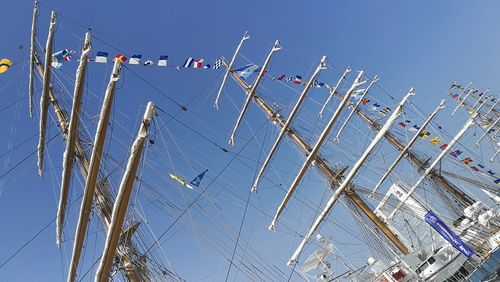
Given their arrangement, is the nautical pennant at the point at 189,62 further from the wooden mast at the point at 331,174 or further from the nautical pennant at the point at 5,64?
the wooden mast at the point at 331,174

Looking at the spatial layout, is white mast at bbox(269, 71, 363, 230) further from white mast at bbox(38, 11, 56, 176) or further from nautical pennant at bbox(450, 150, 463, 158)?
white mast at bbox(38, 11, 56, 176)

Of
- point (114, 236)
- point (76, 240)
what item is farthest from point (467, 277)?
point (76, 240)

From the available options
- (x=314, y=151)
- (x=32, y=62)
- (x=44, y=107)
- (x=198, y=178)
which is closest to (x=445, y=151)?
(x=314, y=151)

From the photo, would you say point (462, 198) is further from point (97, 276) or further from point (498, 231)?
point (97, 276)

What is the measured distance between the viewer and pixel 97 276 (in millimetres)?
12414

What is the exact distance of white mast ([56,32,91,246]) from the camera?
1559 cm

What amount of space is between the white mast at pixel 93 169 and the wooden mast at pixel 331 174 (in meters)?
16.6

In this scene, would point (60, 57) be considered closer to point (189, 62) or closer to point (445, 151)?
point (189, 62)

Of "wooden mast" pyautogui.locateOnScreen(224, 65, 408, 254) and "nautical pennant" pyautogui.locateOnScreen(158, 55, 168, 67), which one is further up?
"nautical pennant" pyautogui.locateOnScreen(158, 55, 168, 67)

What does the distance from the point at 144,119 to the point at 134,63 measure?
7.94 m

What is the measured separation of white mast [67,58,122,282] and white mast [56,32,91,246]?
9.88 ft

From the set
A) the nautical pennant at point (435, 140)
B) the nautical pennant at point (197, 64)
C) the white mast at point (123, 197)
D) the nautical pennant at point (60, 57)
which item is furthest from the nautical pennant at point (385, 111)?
the white mast at point (123, 197)

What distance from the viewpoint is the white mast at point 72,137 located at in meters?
15.6

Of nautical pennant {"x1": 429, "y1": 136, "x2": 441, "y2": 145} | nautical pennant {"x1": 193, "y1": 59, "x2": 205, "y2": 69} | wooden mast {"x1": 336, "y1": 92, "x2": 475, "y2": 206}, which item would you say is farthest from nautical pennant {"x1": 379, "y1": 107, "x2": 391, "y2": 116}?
nautical pennant {"x1": 193, "y1": 59, "x2": 205, "y2": 69}
